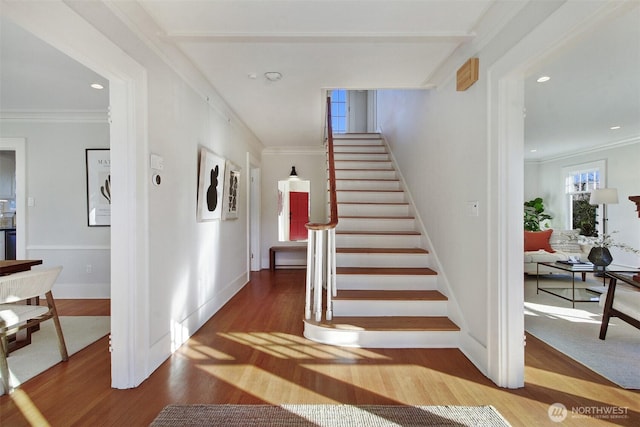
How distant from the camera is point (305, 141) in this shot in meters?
5.36

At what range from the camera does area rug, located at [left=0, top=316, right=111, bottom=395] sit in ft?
6.90

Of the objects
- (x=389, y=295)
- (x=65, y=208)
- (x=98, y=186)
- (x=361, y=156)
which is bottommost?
(x=389, y=295)

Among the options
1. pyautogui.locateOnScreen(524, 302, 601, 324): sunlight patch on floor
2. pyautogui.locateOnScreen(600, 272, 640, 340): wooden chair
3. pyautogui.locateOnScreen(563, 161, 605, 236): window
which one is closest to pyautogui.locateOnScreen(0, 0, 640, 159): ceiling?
pyautogui.locateOnScreen(600, 272, 640, 340): wooden chair

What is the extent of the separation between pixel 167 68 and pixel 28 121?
9.71 feet

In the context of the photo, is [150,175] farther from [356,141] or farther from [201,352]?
[356,141]

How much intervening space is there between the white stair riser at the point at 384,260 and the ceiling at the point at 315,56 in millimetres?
1743

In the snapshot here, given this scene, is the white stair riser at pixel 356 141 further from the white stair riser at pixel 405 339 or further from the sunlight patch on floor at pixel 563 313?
the white stair riser at pixel 405 339

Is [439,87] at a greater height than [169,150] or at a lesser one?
greater

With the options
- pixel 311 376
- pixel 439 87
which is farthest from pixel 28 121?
pixel 439 87

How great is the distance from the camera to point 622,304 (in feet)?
8.03

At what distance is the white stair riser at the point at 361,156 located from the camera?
5074mm

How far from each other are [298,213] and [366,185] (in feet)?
5.39

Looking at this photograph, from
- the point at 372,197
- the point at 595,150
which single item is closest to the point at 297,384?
the point at 372,197

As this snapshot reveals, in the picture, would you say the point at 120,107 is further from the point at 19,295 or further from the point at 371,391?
the point at 371,391
